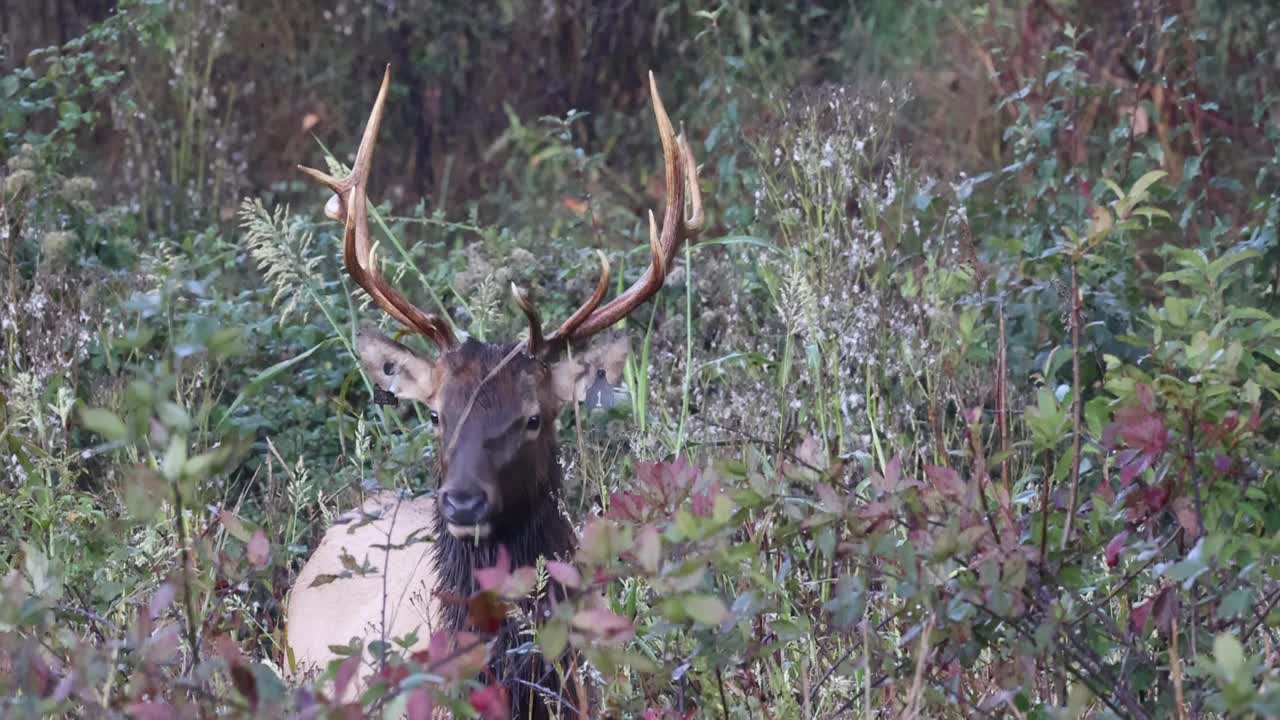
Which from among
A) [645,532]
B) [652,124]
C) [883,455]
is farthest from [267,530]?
[652,124]

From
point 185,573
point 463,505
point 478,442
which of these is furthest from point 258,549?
point 478,442

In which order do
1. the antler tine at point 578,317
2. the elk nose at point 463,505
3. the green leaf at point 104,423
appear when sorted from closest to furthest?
1. the green leaf at point 104,423
2. the elk nose at point 463,505
3. the antler tine at point 578,317

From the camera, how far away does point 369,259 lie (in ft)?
15.9

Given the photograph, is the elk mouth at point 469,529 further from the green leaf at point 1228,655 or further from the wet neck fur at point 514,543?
the green leaf at point 1228,655

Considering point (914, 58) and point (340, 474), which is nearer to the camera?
point (340, 474)

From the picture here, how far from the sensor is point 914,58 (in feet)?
32.7

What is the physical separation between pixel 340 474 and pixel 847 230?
1.72 metres

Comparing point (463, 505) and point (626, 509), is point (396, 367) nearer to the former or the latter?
point (463, 505)

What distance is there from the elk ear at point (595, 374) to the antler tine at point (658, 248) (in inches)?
3.1

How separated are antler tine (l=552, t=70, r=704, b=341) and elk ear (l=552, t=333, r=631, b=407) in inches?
3.1

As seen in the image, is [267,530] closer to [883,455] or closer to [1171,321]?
[883,455]

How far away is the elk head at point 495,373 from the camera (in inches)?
170

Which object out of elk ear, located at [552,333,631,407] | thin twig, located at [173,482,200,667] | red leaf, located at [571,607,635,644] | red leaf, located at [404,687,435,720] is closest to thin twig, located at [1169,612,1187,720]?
red leaf, located at [571,607,635,644]

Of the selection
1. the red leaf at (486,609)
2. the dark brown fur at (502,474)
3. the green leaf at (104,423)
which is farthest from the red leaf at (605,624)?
the dark brown fur at (502,474)
